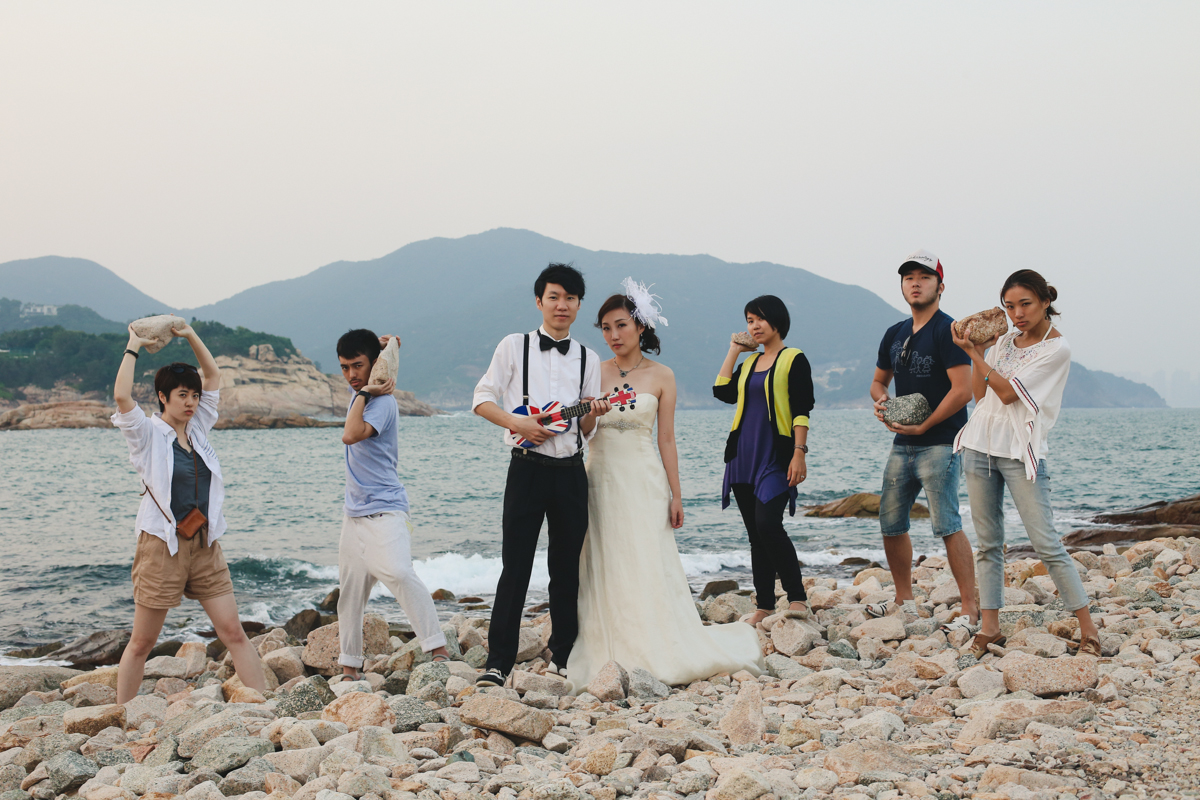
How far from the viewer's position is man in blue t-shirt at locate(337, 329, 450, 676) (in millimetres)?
4652

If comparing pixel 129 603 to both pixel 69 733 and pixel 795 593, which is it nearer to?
pixel 69 733

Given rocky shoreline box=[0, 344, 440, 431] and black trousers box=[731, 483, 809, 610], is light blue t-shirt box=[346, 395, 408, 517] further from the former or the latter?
rocky shoreline box=[0, 344, 440, 431]

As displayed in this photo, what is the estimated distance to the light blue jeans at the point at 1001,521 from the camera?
4.53m

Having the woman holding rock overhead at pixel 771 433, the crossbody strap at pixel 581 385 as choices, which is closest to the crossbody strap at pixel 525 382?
the crossbody strap at pixel 581 385

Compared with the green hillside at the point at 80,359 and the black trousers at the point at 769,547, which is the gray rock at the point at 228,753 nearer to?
the black trousers at the point at 769,547

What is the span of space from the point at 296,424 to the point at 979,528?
8111 centimetres

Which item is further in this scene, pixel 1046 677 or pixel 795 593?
pixel 795 593

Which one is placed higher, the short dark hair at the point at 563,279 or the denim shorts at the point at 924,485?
the short dark hair at the point at 563,279

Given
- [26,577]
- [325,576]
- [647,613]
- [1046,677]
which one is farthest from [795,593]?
[26,577]

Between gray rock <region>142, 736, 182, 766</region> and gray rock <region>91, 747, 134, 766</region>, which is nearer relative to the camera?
gray rock <region>142, 736, 182, 766</region>

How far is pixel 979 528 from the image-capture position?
4.77 m

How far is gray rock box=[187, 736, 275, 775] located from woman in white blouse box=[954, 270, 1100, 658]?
12.1 ft

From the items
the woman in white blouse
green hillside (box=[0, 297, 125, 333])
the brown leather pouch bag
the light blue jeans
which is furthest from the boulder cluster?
green hillside (box=[0, 297, 125, 333])

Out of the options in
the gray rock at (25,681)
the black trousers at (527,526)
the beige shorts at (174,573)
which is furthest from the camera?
the gray rock at (25,681)
